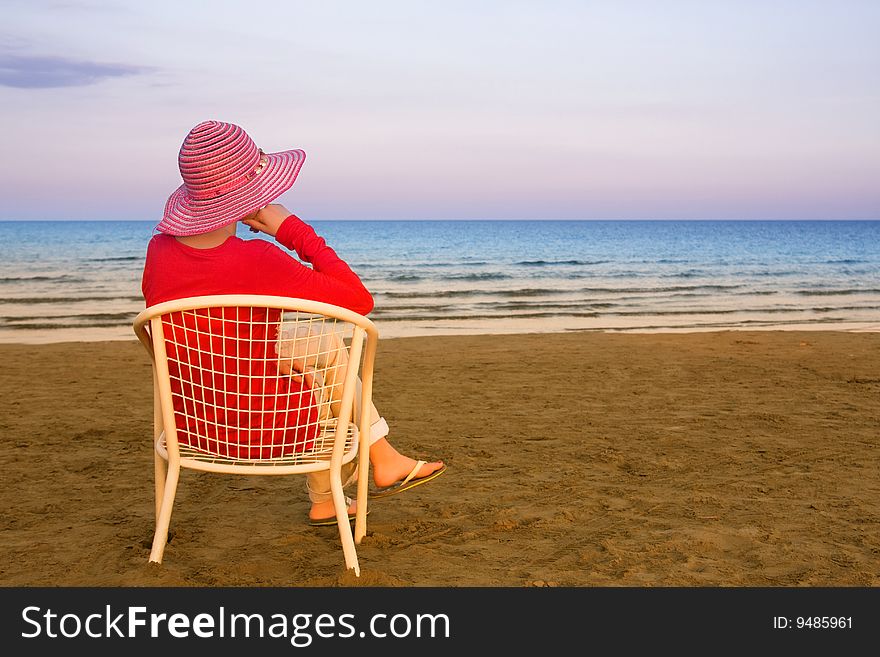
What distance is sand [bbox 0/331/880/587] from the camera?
300cm

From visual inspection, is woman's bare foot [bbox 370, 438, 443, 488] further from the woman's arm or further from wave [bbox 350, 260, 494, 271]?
wave [bbox 350, 260, 494, 271]

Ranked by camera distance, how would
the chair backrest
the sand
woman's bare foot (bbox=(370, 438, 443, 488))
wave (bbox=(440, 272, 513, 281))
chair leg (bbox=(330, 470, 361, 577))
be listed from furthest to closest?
wave (bbox=(440, 272, 513, 281)), woman's bare foot (bbox=(370, 438, 443, 488)), the sand, chair leg (bbox=(330, 470, 361, 577)), the chair backrest

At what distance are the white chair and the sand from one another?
41 cm

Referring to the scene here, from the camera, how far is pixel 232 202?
272 centimetres

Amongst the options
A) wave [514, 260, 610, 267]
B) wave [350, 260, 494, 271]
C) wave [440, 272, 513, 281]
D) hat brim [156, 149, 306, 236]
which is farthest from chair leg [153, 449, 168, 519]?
wave [514, 260, 610, 267]

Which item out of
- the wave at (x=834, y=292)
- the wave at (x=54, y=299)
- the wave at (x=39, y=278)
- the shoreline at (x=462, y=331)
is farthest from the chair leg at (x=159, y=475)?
the wave at (x=39, y=278)

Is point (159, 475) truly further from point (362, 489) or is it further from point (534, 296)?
point (534, 296)

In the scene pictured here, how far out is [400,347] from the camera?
29.5ft

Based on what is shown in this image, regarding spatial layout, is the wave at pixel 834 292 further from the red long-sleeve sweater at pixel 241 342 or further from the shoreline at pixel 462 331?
the red long-sleeve sweater at pixel 241 342

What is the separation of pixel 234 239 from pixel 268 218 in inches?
5.2

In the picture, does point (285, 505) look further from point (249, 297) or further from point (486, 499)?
point (249, 297)

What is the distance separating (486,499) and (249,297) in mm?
1777

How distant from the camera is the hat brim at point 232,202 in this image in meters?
2.68
